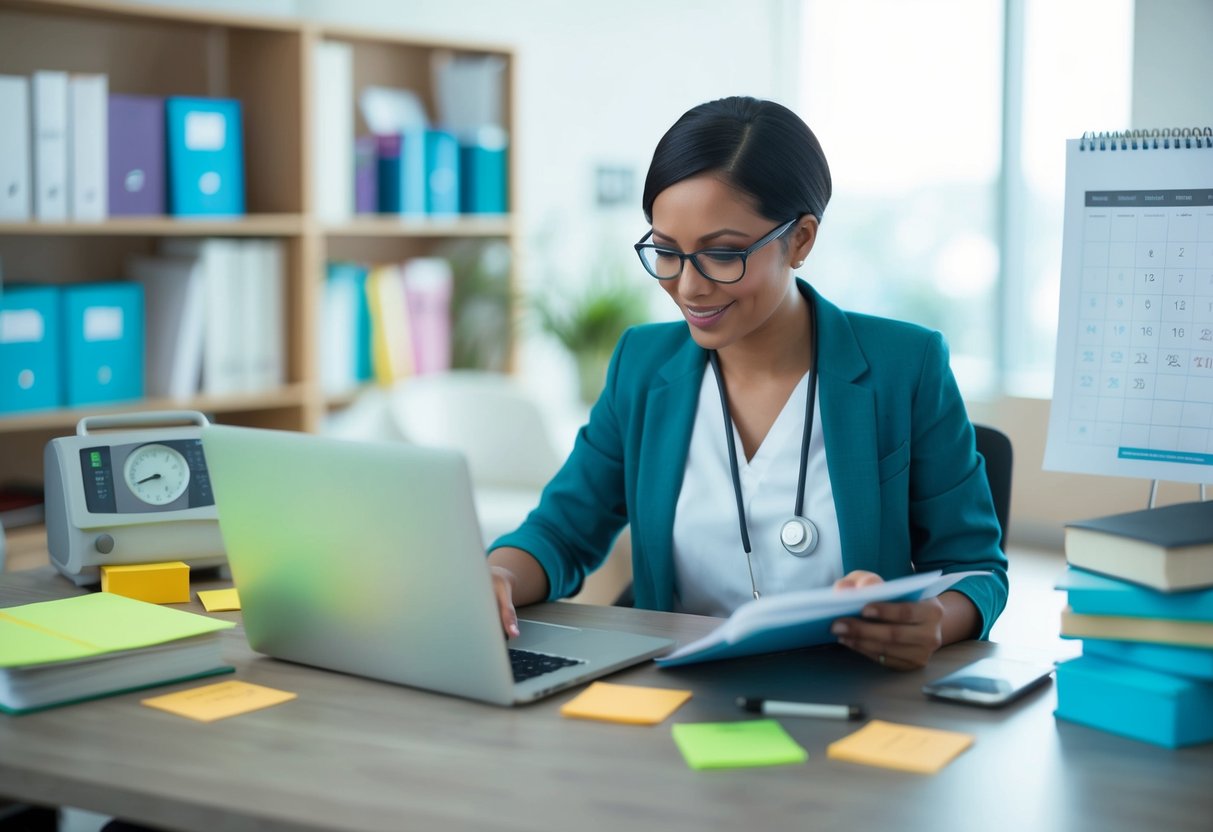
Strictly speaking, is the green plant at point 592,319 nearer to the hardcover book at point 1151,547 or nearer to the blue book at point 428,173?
the blue book at point 428,173

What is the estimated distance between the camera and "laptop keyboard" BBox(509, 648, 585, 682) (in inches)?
55.7

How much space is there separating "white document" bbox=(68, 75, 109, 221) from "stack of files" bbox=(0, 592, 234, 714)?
6.82ft

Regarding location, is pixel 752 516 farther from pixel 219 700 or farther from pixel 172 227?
pixel 172 227

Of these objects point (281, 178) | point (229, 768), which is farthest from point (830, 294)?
point (229, 768)

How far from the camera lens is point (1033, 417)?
12.8 ft

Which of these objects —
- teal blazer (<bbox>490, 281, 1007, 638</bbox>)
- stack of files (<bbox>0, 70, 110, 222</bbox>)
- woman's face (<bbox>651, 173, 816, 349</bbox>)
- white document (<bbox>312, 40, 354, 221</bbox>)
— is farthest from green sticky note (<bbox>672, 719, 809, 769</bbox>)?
white document (<bbox>312, 40, 354, 221</bbox>)

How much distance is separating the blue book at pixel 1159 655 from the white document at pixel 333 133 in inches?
119

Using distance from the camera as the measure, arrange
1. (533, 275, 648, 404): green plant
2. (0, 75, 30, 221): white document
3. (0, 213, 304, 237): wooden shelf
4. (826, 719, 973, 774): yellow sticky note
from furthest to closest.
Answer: (533, 275, 648, 404): green plant < (0, 213, 304, 237): wooden shelf < (0, 75, 30, 221): white document < (826, 719, 973, 774): yellow sticky note

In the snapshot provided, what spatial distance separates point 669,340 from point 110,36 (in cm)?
246

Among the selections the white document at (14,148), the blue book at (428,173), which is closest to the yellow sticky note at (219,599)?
the white document at (14,148)

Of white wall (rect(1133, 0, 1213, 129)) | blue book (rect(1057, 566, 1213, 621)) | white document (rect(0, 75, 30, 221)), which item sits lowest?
blue book (rect(1057, 566, 1213, 621))

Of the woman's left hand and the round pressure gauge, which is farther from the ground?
the round pressure gauge

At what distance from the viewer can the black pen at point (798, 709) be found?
130 centimetres

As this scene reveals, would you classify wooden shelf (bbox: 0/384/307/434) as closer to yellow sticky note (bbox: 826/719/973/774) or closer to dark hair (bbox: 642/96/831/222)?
dark hair (bbox: 642/96/831/222)
